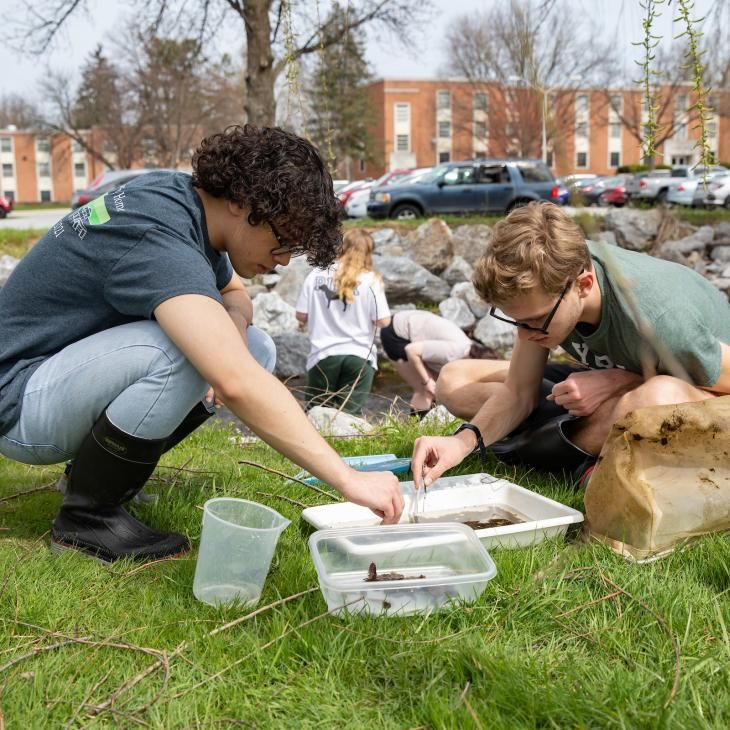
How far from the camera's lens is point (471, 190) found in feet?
51.6

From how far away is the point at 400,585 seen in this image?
1738mm

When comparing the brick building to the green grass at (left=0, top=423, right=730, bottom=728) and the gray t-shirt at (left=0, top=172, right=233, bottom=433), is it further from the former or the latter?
the green grass at (left=0, top=423, right=730, bottom=728)

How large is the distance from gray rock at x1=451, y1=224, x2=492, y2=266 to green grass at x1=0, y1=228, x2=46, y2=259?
19.8 feet

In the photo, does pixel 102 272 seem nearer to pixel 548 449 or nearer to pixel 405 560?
pixel 405 560

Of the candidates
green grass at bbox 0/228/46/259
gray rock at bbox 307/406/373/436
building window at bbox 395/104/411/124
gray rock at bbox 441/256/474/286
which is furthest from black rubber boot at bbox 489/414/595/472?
building window at bbox 395/104/411/124

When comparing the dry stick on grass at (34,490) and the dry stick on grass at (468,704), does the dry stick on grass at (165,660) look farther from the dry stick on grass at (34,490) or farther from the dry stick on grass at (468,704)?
the dry stick on grass at (34,490)

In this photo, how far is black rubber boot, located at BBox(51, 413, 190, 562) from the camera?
84.0 inches

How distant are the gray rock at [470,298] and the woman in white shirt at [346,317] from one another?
14.8 ft

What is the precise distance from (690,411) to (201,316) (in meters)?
1.24

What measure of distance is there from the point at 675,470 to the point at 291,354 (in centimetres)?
632

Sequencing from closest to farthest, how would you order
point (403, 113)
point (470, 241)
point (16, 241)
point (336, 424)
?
1. point (336, 424)
2. point (16, 241)
3. point (470, 241)
4. point (403, 113)

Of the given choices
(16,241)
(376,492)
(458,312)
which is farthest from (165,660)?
(16,241)

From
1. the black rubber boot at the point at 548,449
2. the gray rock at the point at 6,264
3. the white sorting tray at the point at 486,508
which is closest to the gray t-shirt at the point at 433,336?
the black rubber boot at the point at 548,449

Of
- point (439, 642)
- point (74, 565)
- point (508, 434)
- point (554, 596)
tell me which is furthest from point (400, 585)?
point (508, 434)
